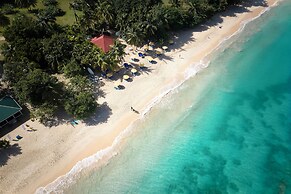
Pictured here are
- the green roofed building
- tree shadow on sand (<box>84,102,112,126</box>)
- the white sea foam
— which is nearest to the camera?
the white sea foam

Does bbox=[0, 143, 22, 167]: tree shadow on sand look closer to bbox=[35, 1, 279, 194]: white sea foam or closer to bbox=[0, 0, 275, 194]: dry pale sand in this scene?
bbox=[0, 0, 275, 194]: dry pale sand

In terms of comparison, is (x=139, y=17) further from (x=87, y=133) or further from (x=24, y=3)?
(x=24, y=3)

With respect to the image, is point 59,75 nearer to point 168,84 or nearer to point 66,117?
point 66,117

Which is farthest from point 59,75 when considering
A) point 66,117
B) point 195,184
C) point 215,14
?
point 215,14

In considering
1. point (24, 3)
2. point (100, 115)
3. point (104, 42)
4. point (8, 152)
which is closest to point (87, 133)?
point (100, 115)

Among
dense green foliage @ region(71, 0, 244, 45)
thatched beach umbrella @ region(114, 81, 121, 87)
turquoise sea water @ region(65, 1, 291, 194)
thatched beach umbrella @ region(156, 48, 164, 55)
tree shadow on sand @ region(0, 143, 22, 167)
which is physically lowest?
turquoise sea water @ region(65, 1, 291, 194)

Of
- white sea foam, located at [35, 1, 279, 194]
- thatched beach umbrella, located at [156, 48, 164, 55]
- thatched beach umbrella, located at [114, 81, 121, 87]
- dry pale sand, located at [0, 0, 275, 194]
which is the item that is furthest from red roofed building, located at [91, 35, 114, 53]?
white sea foam, located at [35, 1, 279, 194]

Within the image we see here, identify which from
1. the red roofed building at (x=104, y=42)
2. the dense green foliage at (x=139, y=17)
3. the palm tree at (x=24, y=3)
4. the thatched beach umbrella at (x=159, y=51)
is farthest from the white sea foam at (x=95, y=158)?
the palm tree at (x=24, y=3)
